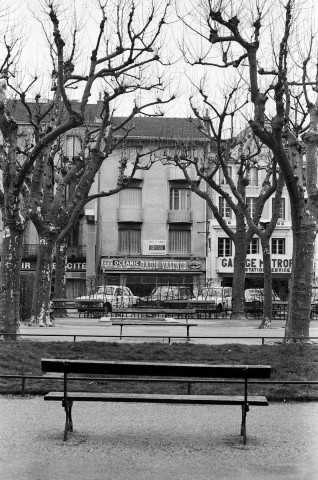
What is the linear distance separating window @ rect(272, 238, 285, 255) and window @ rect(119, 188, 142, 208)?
32.4 feet

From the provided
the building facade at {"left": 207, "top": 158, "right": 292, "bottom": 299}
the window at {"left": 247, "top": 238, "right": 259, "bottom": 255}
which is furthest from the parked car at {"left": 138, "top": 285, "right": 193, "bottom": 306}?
the window at {"left": 247, "top": 238, "right": 259, "bottom": 255}

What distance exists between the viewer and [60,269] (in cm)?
3108

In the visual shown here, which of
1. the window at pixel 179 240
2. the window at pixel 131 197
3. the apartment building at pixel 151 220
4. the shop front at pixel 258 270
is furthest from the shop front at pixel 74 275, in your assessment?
the shop front at pixel 258 270

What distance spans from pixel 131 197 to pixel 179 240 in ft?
15.1

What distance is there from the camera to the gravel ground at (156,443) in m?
6.35

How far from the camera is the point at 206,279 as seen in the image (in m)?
49.6

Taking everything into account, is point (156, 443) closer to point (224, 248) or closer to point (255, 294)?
point (255, 294)

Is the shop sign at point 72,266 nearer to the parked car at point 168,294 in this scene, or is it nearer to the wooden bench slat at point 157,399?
the parked car at point 168,294

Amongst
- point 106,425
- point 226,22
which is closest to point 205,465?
point 106,425

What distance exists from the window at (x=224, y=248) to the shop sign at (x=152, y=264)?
1.50 m

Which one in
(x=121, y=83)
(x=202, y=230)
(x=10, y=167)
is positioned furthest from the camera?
(x=202, y=230)

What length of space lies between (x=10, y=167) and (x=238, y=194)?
12.8 meters

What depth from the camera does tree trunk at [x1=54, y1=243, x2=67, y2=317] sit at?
1209 inches

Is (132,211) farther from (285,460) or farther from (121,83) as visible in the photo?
(285,460)
